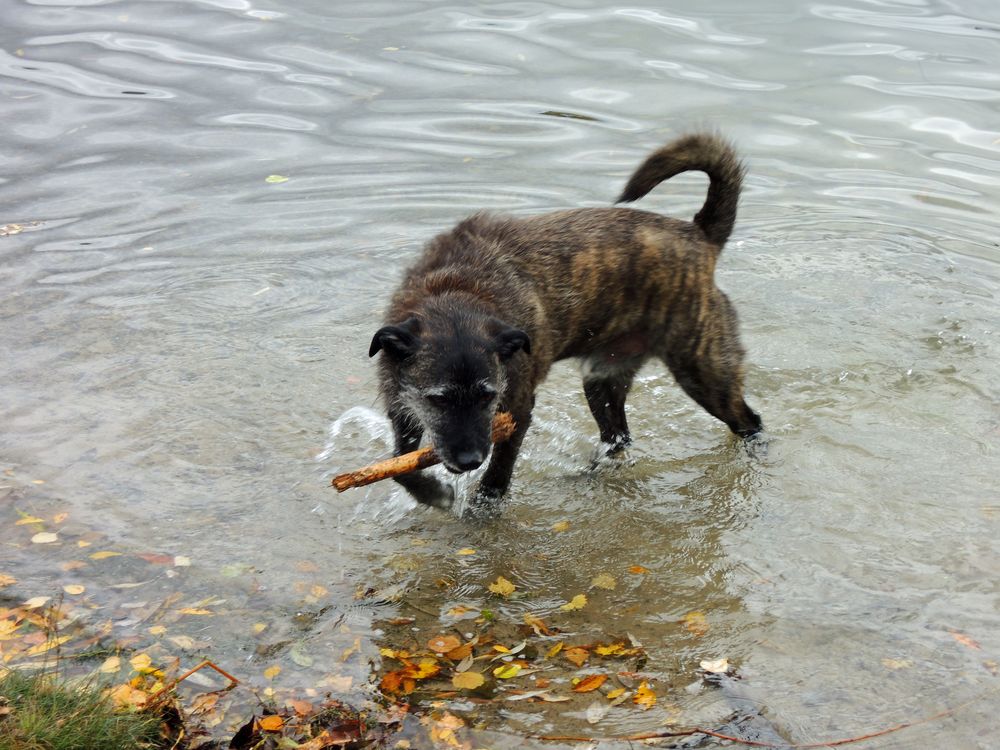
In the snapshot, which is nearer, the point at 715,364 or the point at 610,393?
the point at 715,364

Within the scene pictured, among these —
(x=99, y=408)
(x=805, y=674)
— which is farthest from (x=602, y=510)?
(x=99, y=408)

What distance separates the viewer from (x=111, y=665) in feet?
15.6

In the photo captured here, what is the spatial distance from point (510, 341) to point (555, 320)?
2.95 ft

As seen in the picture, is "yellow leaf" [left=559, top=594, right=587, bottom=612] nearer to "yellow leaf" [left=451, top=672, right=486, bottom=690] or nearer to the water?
the water

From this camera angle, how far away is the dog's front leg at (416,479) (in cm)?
628

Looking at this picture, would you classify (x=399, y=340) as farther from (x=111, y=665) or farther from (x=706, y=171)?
(x=706, y=171)

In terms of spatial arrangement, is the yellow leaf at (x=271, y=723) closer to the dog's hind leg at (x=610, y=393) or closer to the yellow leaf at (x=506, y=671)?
the yellow leaf at (x=506, y=671)

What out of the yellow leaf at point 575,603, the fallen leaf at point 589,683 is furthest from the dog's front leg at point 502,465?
the fallen leaf at point 589,683

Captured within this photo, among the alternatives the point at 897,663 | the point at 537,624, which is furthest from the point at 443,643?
the point at 897,663

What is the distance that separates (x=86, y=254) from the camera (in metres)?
10.1

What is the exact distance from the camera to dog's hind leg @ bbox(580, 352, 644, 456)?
725 cm

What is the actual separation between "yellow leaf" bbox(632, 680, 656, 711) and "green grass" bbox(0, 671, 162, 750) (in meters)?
2.01

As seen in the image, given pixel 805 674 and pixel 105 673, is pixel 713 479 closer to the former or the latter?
pixel 805 674

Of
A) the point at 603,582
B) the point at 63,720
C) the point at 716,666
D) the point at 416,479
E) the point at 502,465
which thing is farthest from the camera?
the point at 502,465
